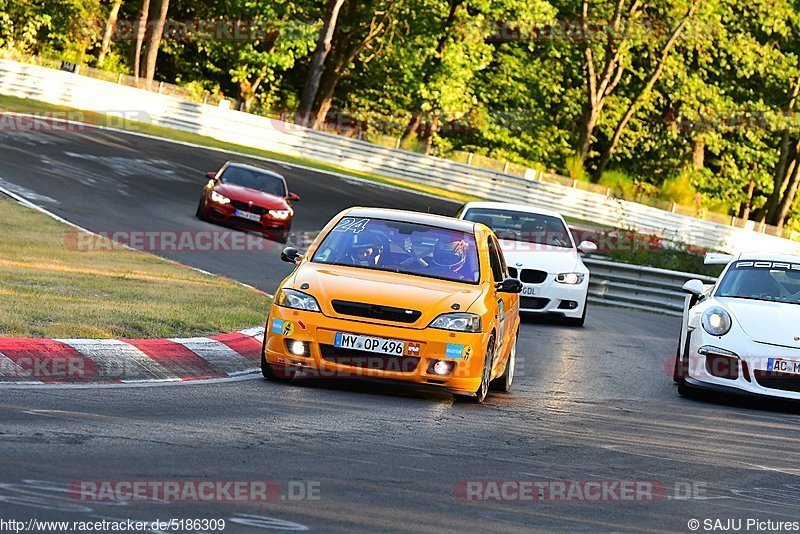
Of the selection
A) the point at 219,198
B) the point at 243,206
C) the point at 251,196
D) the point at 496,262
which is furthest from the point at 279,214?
the point at 496,262

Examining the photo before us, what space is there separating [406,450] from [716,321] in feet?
17.8

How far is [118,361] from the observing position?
10.1 m

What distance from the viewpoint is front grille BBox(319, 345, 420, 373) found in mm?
10328

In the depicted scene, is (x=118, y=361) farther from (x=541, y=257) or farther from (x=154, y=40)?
(x=154, y=40)

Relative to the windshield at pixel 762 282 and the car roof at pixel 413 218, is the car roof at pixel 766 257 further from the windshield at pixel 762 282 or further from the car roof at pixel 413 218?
the car roof at pixel 413 218

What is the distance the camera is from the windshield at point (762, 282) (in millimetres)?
13438

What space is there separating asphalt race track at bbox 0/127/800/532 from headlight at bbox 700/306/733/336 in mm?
659

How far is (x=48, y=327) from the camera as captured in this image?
415 inches

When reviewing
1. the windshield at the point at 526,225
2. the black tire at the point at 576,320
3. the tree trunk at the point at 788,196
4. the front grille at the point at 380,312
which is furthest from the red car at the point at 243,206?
the tree trunk at the point at 788,196

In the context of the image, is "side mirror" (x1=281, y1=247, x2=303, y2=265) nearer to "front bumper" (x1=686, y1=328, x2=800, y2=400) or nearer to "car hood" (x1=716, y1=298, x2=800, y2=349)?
"front bumper" (x1=686, y1=328, x2=800, y2=400)

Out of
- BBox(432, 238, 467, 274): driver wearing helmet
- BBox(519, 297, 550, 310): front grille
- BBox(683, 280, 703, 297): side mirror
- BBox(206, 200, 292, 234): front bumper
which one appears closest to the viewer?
BBox(432, 238, 467, 274): driver wearing helmet

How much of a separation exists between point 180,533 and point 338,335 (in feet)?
16.1

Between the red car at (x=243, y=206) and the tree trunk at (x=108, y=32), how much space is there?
101 feet

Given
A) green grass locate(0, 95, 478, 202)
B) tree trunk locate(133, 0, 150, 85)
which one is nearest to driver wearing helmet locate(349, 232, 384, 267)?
green grass locate(0, 95, 478, 202)
